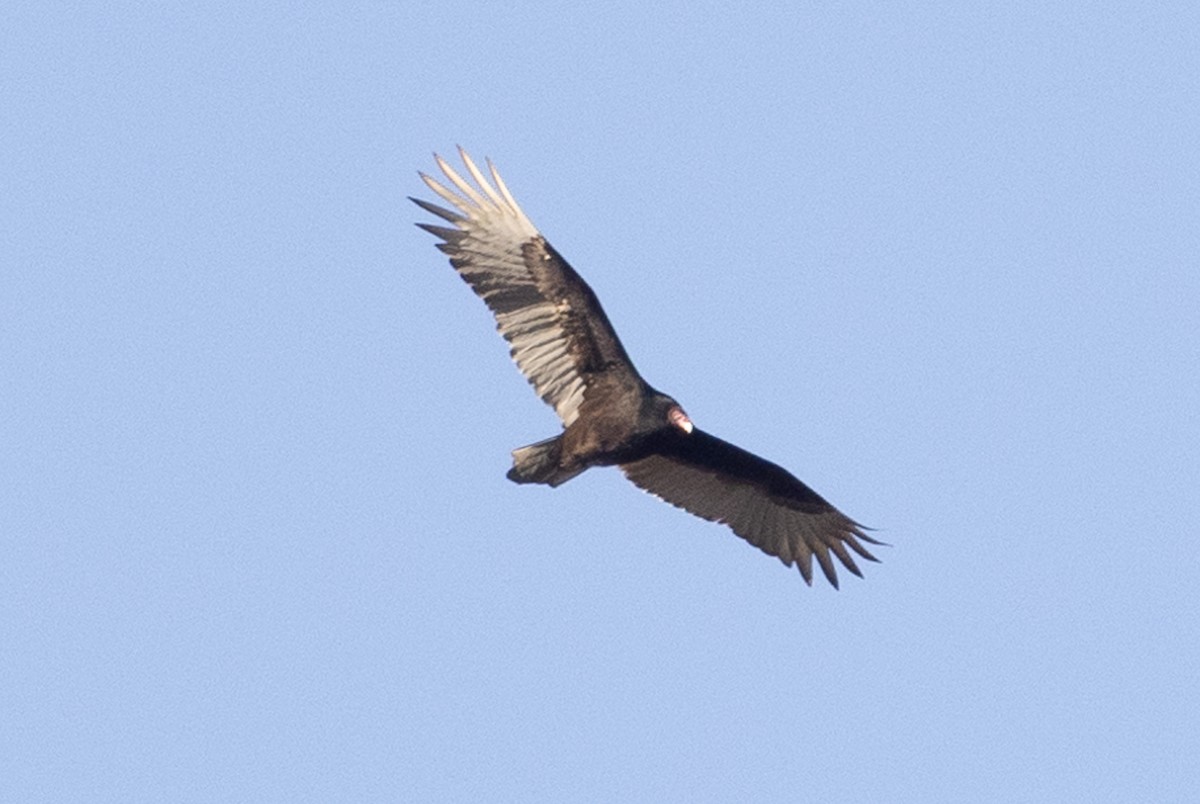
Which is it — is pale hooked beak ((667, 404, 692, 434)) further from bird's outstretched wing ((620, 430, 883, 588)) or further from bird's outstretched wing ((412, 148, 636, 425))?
bird's outstretched wing ((620, 430, 883, 588))

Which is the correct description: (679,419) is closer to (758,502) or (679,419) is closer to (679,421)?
(679,421)

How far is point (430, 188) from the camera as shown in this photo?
43.7 feet

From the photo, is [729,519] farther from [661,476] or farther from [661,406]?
[661,406]

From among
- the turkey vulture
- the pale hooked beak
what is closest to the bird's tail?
the turkey vulture

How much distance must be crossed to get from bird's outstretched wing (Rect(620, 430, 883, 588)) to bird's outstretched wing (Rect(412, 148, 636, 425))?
1.08m

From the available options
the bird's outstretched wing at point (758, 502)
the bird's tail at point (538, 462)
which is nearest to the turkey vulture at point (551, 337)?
the bird's tail at point (538, 462)

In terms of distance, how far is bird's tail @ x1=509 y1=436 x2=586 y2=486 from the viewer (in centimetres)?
1306

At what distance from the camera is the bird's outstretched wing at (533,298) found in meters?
13.1

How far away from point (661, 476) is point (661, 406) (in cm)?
110

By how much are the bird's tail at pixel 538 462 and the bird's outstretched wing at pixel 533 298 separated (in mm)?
186

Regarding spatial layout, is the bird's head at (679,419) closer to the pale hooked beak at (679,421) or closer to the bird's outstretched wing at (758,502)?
the pale hooked beak at (679,421)

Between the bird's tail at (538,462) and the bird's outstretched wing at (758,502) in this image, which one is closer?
the bird's tail at (538,462)

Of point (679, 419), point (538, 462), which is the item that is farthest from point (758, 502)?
point (538, 462)

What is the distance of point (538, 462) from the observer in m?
13.1
